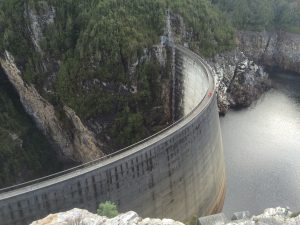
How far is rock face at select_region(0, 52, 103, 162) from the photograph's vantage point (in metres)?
Result: 33.0

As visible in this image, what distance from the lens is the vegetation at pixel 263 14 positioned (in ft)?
162

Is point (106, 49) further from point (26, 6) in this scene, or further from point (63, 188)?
point (63, 188)

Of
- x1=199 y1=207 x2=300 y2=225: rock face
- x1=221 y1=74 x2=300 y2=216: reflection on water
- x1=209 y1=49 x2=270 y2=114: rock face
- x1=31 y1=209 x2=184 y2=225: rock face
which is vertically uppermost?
x1=199 y1=207 x2=300 y2=225: rock face

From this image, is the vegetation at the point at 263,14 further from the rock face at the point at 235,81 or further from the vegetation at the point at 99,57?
the vegetation at the point at 99,57

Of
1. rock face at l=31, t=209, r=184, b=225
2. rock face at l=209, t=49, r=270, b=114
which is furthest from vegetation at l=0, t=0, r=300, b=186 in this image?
rock face at l=31, t=209, r=184, b=225

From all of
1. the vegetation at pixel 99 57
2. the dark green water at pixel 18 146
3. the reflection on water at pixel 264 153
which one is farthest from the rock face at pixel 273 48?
the dark green water at pixel 18 146

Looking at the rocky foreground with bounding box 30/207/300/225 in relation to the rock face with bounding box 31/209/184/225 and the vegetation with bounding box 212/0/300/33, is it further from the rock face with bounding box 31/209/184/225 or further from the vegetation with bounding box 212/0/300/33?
the vegetation with bounding box 212/0/300/33

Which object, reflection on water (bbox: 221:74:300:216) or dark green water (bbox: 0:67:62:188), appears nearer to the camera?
reflection on water (bbox: 221:74:300:216)

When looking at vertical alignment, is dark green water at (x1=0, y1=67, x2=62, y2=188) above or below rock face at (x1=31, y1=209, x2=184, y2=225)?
below

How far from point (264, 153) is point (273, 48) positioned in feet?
70.2

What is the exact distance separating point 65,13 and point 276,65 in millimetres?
25488

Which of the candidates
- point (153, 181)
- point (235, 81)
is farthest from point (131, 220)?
point (235, 81)

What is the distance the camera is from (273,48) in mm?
49719

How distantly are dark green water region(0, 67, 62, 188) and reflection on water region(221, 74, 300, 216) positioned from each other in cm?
1328
